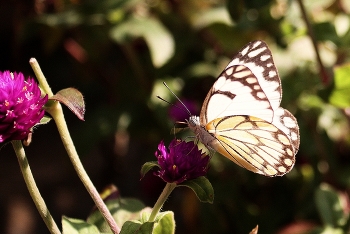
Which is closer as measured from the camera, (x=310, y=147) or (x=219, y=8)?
(x=310, y=147)

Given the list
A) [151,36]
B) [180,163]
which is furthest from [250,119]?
[151,36]

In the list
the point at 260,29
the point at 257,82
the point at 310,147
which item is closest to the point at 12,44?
the point at 260,29

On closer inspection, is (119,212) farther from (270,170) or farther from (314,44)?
(314,44)

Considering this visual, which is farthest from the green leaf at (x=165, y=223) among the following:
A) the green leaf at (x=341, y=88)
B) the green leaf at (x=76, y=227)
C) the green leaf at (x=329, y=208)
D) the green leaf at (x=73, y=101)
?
the green leaf at (x=341, y=88)

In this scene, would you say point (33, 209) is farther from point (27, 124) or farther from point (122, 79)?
point (27, 124)

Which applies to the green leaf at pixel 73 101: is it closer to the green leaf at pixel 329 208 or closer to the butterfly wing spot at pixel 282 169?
the butterfly wing spot at pixel 282 169

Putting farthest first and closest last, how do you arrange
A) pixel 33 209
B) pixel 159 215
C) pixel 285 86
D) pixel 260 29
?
pixel 33 209 → pixel 260 29 → pixel 285 86 → pixel 159 215

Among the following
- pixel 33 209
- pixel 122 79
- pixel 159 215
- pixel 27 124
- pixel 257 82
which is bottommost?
pixel 33 209
